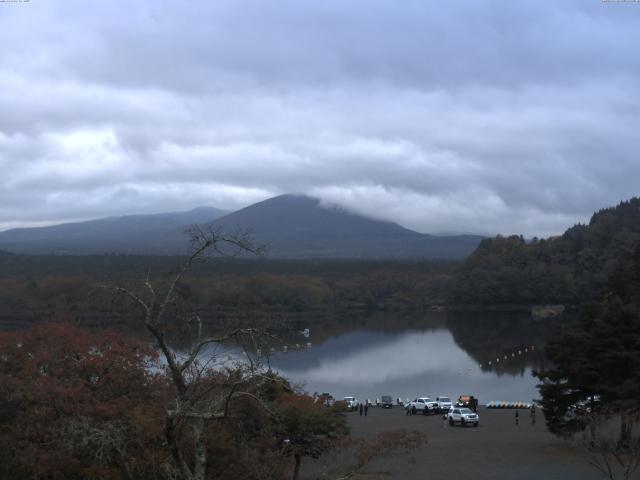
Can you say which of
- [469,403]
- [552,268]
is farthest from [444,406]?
[552,268]

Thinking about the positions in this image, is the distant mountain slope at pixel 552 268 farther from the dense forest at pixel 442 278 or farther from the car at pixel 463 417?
the car at pixel 463 417

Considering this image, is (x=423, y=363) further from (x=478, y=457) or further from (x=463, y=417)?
(x=478, y=457)

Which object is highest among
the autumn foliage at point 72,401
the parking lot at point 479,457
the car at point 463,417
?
the autumn foliage at point 72,401

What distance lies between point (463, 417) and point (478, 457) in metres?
5.01

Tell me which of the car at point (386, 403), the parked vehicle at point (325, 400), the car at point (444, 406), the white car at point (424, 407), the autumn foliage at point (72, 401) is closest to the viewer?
the autumn foliage at point (72, 401)

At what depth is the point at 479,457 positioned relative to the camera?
15.4 meters

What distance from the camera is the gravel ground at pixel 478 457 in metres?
13.6

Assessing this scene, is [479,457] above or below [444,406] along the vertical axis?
above

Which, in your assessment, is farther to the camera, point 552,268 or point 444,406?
point 552,268

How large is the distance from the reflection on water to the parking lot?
6.45m

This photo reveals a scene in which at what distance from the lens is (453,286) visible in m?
75.1

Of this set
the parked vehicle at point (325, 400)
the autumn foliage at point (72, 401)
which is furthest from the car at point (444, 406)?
the autumn foliage at point (72, 401)

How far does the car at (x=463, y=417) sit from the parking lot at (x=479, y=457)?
0.79ft

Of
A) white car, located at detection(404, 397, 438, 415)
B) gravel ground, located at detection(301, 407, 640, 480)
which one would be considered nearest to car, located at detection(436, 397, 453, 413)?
white car, located at detection(404, 397, 438, 415)
